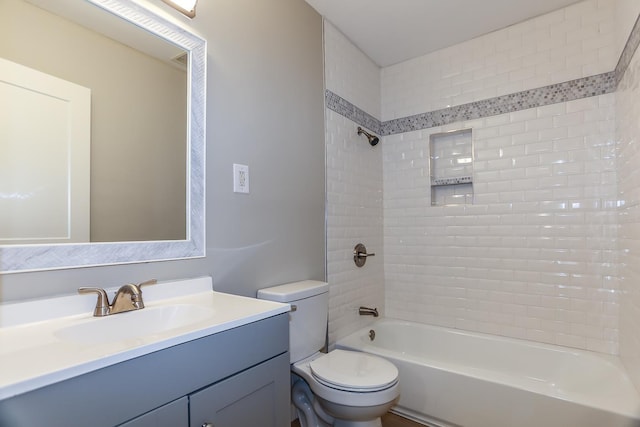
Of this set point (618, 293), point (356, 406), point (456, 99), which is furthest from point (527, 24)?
point (356, 406)

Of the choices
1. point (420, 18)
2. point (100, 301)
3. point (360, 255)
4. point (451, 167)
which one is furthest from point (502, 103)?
point (100, 301)

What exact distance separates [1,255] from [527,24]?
299 centimetres

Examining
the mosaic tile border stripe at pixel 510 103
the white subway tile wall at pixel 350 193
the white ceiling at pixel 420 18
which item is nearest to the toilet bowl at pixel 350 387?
the white subway tile wall at pixel 350 193

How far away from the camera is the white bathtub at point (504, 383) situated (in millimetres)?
1562

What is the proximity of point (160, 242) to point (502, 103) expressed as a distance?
235 centimetres

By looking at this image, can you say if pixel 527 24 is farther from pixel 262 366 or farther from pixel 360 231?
pixel 262 366

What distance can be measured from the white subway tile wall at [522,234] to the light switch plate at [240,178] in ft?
5.08

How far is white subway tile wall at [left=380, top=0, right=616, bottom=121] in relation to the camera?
6.77 feet

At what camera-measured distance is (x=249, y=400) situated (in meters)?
1.01

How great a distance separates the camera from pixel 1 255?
3.05 feet

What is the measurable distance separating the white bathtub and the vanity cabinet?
1.14 metres

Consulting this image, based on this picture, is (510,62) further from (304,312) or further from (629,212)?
(304,312)

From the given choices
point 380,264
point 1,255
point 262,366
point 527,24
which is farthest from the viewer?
point 380,264

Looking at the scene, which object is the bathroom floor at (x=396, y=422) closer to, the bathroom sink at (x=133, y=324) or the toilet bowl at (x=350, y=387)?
the toilet bowl at (x=350, y=387)
